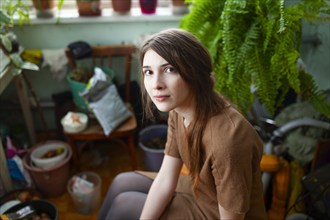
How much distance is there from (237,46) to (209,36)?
172mm

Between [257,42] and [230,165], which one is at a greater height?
[257,42]

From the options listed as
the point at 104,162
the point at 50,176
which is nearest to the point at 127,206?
the point at 50,176

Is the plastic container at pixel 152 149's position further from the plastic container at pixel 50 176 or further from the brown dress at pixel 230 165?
the brown dress at pixel 230 165

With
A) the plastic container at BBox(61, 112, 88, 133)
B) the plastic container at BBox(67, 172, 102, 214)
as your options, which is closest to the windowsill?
the plastic container at BBox(61, 112, 88, 133)

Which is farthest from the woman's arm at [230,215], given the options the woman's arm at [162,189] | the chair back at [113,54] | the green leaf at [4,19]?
the green leaf at [4,19]

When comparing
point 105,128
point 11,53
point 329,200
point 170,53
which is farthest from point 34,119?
point 329,200

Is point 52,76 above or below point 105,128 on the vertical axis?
above

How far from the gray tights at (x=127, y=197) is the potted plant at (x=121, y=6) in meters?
1.13

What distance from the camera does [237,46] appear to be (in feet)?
3.77

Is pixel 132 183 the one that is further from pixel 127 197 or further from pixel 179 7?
pixel 179 7

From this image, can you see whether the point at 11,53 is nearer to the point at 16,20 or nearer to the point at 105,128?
the point at 16,20

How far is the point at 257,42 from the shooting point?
44.4 inches

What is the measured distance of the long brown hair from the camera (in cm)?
84

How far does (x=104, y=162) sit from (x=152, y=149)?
17.0 inches
